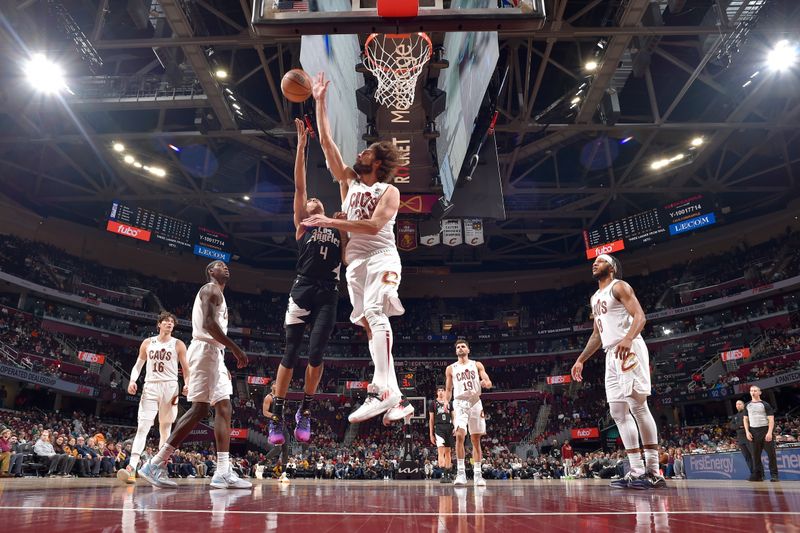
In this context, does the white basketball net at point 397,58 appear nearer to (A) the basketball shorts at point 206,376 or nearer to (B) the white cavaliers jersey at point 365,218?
(B) the white cavaliers jersey at point 365,218

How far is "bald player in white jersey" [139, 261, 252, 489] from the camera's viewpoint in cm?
530

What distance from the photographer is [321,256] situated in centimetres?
514

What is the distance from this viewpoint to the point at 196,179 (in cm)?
2403

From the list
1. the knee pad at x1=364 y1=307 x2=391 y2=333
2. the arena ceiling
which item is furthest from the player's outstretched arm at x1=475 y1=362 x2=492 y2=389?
the arena ceiling

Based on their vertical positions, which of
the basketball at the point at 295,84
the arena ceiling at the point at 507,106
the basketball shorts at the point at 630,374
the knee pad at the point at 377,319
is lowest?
the basketball shorts at the point at 630,374

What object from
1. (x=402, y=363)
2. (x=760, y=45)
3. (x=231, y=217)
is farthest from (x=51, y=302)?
(x=760, y=45)

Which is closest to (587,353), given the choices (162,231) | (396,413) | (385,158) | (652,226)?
(396,413)

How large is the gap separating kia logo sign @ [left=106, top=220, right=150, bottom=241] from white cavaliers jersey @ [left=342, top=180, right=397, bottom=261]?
2054cm

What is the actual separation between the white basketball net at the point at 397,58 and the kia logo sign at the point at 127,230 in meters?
16.1

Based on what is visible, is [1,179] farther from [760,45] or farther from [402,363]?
[760,45]

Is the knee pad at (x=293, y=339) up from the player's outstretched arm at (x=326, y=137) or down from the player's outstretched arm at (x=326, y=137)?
down

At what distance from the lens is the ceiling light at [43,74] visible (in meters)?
13.5

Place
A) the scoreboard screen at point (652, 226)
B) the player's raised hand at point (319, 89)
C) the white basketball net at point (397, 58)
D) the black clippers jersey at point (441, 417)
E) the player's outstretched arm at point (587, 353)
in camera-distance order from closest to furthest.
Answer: the player's raised hand at point (319, 89) < the player's outstretched arm at point (587, 353) < the white basketball net at point (397, 58) < the black clippers jersey at point (441, 417) < the scoreboard screen at point (652, 226)

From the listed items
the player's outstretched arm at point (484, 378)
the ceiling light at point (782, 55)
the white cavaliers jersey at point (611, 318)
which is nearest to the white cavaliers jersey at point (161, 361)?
the player's outstretched arm at point (484, 378)
